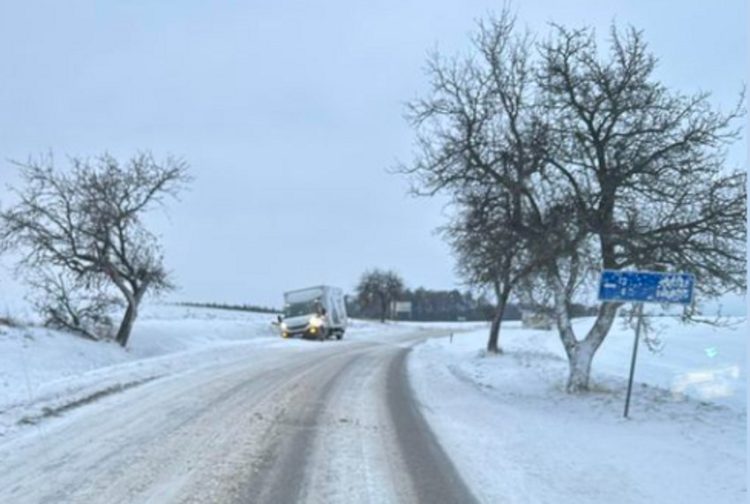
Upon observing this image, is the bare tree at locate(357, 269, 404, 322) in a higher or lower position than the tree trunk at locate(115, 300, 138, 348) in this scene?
higher

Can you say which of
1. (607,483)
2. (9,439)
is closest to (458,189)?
(607,483)

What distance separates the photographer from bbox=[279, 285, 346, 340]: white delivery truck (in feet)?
156

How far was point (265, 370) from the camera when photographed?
21781mm

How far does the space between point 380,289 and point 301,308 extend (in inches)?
2717

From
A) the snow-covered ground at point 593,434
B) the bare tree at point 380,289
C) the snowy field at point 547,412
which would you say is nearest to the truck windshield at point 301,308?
the snowy field at point 547,412

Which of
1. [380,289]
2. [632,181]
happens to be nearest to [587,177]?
[632,181]

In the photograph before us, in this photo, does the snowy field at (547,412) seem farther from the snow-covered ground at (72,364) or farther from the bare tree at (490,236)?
the bare tree at (490,236)

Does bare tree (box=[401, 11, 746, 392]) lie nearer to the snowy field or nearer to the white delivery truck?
the snowy field

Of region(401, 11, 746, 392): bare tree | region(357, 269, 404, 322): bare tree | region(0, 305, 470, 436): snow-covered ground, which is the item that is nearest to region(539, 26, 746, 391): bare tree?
region(401, 11, 746, 392): bare tree

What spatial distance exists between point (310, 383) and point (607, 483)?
35.0ft

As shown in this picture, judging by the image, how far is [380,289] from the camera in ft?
387

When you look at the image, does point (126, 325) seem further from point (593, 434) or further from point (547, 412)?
point (593, 434)

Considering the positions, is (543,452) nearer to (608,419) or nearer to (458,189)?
(608,419)

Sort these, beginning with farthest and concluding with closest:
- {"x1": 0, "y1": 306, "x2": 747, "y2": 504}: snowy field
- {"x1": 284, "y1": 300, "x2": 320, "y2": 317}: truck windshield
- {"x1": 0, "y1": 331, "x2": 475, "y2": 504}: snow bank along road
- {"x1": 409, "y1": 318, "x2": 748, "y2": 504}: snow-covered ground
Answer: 1. {"x1": 284, "y1": 300, "x2": 320, "y2": 317}: truck windshield
2. {"x1": 0, "y1": 306, "x2": 747, "y2": 504}: snowy field
3. {"x1": 409, "y1": 318, "x2": 748, "y2": 504}: snow-covered ground
4. {"x1": 0, "y1": 331, "x2": 475, "y2": 504}: snow bank along road
